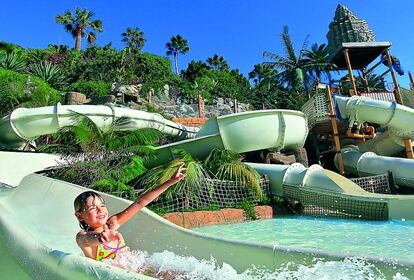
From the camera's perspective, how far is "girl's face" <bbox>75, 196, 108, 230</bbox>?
7.14ft

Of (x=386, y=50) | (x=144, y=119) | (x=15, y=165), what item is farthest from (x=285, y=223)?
(x=386, y=50)

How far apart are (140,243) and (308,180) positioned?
16.0 ft

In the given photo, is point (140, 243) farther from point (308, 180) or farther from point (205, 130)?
point (205, 130)

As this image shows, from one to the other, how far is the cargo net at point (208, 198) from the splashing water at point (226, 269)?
3707 mm

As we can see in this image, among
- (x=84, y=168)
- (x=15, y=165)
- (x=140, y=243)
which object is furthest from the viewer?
(x=15, y=165)

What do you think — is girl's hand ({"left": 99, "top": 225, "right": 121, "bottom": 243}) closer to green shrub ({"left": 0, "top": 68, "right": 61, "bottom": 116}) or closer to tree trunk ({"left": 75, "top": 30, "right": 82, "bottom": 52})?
green shrub ({"left": 0, "top": 68, "right": 61, "bottom": 116})

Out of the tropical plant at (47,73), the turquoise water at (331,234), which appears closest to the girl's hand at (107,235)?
the turquoise water at (331,234)

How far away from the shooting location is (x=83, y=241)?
205 centimetres

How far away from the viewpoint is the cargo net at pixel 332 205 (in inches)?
256

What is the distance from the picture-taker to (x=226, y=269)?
→ 2311 mm

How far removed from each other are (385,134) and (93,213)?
11.7 metres

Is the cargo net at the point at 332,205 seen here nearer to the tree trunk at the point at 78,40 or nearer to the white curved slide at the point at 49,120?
the white curved slide at the point at 49,120

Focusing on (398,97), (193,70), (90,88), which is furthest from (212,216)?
(193,70)

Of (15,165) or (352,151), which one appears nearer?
(15,165)
